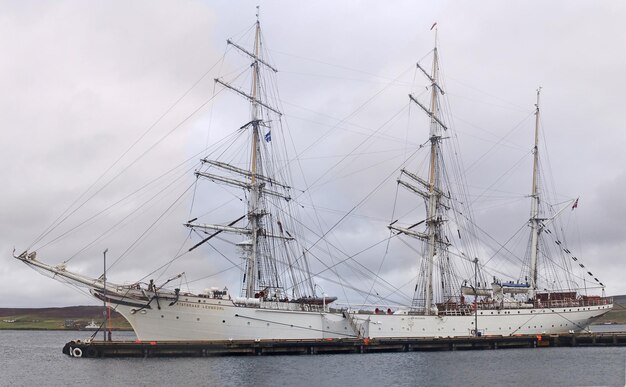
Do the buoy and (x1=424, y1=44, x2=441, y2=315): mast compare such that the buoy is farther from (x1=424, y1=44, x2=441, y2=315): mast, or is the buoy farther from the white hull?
(x1=424, y1=44, x2=441, y2=315): mast

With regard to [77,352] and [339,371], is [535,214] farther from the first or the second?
[77,352]

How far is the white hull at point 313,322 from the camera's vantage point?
66500 millimetres

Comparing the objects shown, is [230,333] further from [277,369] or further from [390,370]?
[390,370]

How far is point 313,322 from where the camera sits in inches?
2876

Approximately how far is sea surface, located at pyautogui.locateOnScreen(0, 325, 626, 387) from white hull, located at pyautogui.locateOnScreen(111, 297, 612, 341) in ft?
16.1

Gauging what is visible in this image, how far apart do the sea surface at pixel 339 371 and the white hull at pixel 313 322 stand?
16.1ft

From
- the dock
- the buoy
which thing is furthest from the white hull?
the buoy

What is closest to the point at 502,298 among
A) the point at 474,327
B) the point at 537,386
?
the point at 474,327

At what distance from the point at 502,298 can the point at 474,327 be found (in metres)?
6.12

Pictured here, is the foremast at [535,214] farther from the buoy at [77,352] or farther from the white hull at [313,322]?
the buoy at [77,352]

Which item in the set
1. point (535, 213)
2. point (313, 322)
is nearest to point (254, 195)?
point (313, 322)

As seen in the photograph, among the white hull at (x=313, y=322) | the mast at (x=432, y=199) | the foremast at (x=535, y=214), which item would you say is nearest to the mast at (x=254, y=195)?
the white hull at (x=313, y=322)

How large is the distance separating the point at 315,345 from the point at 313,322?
15.9ft

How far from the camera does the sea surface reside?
4925cm
